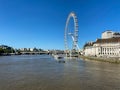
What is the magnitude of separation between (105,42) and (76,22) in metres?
23.6

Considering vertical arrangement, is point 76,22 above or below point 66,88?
above

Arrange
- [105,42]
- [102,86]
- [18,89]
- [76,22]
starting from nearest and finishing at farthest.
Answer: [18,89]
[102,86]
[76,22]
[105,42]

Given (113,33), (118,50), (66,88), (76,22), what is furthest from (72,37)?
(66,88)

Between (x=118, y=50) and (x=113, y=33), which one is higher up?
(x=113, y=33)

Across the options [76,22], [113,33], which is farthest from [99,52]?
[76,22]

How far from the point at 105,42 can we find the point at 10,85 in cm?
6152

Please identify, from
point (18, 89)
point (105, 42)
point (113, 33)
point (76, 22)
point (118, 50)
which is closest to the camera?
→ point (18, 89)

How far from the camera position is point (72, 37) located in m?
55.5

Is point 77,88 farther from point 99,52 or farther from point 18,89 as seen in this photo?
point 99,52

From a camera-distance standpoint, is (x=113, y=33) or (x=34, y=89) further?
(x=113, y=33)

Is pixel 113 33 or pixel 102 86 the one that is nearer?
pixel 102 86

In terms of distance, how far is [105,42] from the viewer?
72.6m

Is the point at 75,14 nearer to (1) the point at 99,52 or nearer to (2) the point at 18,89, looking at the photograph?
(1) the point at 99,52

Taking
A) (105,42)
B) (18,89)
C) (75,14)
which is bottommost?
(18,89)
